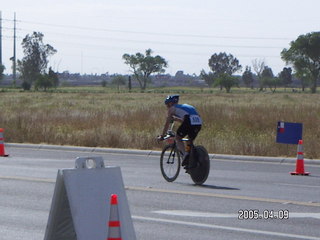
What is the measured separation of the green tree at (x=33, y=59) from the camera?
467 feet

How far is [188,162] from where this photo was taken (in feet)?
Result: 44.7

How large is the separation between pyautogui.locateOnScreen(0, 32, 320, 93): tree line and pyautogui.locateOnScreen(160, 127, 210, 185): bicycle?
323ft

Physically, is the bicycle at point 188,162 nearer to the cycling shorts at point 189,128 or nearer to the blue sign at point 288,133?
the cycling shorts at point 189,128

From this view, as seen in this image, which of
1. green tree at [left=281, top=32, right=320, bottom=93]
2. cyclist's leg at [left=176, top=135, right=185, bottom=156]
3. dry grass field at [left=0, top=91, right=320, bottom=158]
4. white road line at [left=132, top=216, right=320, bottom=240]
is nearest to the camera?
white road line at [left=132, top=216, right=320, bottom=240]

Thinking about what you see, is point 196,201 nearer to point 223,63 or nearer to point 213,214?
point 213,214

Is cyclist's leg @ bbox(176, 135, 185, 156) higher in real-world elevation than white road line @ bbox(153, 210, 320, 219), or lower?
higher

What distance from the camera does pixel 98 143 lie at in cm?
2223

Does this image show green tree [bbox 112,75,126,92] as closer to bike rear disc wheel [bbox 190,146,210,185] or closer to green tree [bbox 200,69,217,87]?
green tree [bbox 200,69,217,87]

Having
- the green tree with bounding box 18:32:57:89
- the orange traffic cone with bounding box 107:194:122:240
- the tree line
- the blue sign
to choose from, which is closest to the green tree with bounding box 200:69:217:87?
the tree line

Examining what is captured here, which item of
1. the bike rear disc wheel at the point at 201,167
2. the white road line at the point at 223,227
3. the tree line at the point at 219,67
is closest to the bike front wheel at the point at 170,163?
the bike rear disc wheel at the point at 201,167

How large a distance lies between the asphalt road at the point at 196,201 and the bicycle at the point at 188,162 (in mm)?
181

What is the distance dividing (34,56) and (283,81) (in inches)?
2326

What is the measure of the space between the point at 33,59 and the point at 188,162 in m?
131

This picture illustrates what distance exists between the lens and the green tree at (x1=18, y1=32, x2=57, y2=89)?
142250 mm
